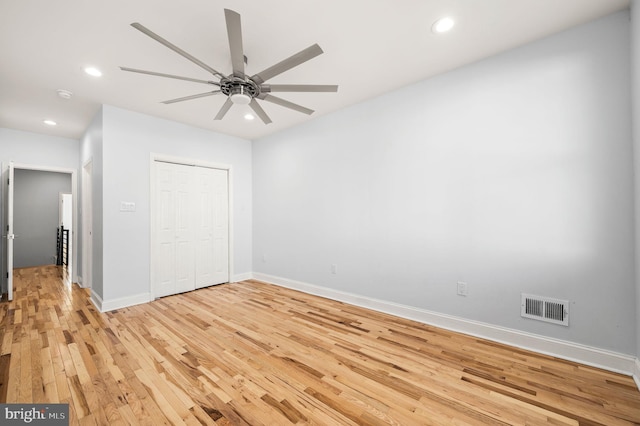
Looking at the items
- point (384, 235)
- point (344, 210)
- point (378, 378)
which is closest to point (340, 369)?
point (378, 378)

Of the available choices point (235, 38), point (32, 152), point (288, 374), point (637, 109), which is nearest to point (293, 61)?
point (235, 38)

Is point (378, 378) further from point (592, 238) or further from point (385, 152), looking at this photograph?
point (385, 152)

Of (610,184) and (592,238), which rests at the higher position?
(610,184)

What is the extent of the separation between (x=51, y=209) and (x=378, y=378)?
367 inches

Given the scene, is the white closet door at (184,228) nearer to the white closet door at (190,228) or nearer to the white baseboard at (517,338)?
the white closet door at (190,228)

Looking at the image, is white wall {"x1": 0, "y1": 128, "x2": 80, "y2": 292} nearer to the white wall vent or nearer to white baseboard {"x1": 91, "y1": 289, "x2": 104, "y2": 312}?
white baseboard {"x1": 91, "y1": 289, "x2": 104, "y2": 312}

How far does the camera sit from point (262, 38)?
2.29 m

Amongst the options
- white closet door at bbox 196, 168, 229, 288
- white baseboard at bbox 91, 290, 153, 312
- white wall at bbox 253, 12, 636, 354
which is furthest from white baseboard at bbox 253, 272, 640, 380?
white baseboard at bbox 91, 290, 153, 312

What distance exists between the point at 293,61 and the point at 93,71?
2.47 meters

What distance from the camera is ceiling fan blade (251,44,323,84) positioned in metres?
1.71

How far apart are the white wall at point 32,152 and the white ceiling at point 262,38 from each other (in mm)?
1659

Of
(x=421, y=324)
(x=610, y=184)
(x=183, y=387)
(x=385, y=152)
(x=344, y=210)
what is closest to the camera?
(x=183, y=387)

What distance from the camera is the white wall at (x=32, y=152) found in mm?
4355

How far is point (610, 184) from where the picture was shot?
2.07 meters
